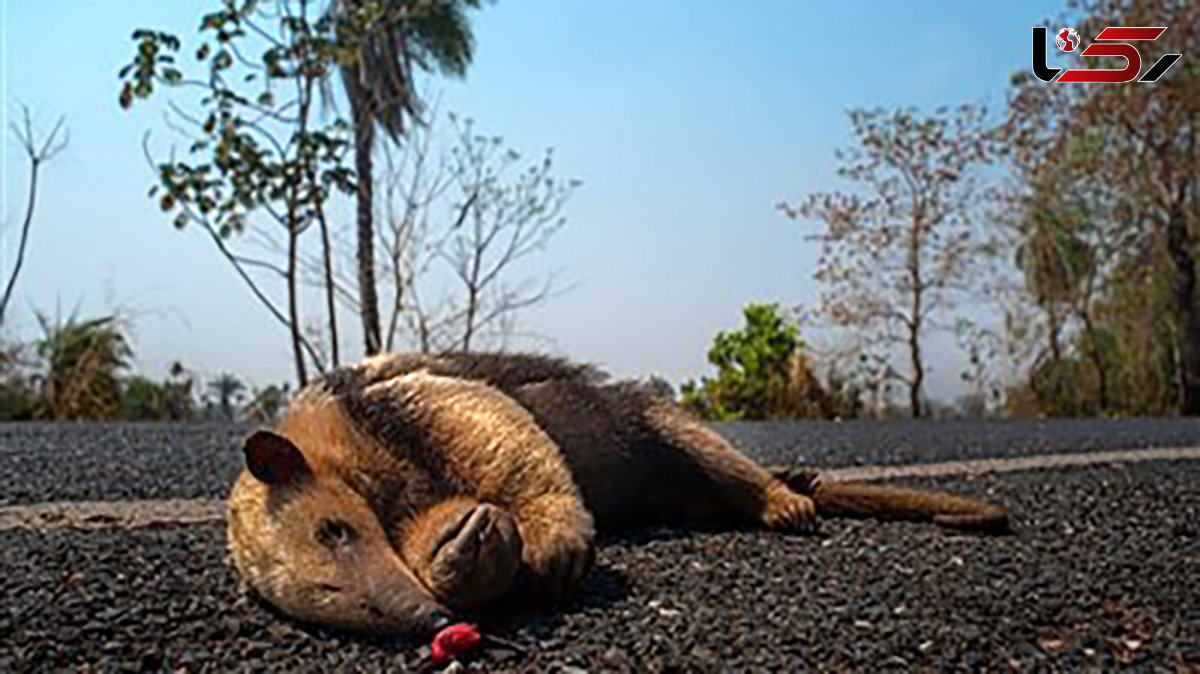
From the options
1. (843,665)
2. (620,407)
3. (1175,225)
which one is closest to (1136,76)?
(1175,225)

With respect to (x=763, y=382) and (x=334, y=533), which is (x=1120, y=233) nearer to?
(x=763, y=382)

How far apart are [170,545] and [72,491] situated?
1675mm

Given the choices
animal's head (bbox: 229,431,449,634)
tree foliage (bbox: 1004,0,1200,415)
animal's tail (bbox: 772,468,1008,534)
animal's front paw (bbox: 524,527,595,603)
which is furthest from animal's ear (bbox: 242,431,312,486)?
tree foliage (bbox: 1004,0,1200,415)

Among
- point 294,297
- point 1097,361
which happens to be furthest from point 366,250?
point 1097,361

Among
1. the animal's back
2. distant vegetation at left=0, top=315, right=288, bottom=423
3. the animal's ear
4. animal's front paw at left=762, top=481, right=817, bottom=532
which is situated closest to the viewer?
the animal's ear

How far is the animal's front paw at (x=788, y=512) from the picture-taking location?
127 inches

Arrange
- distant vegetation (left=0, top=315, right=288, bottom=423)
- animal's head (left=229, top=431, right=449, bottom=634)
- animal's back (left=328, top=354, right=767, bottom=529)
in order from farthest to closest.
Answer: distant vegetation (left=0, top=315, right=288, bottom=423) < animal's back (left=328, top=354, right=767, bottom=529) < animal's head (left=229, top=431, right=449, bottom=634)

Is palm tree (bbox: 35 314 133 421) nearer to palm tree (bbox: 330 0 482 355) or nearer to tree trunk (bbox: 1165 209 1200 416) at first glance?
palm tree (bbox: 330 0 482 355)

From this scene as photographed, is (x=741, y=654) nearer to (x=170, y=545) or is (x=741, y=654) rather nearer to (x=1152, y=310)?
(x=170, y=545)

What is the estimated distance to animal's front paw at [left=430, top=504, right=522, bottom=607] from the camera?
215 cm

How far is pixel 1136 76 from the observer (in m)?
15.4

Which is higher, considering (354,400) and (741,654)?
(354,400)

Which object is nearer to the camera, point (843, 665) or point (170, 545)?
point (843, 665)

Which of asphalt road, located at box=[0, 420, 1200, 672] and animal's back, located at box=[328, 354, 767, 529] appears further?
animal's back, located at box=[328, 354, 767, 529]
